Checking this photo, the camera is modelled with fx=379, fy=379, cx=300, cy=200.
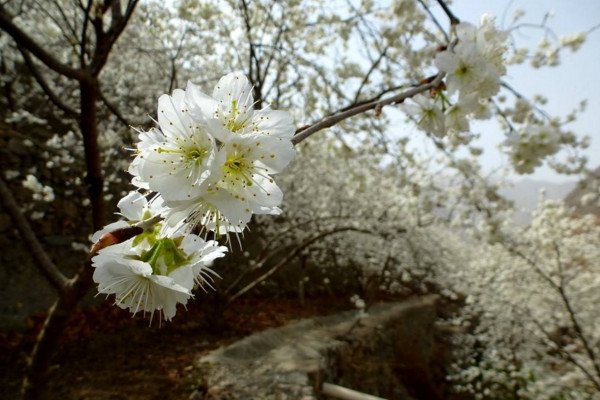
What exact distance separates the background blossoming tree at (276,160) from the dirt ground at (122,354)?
2.75ft

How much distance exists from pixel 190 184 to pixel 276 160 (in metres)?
0.15

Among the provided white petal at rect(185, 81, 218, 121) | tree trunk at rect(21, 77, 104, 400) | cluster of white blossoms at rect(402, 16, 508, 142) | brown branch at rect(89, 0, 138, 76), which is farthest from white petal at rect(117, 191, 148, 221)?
brown branch at rect(89, 0, 138, 76)

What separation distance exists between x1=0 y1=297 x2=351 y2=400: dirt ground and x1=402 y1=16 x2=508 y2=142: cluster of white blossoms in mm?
2456

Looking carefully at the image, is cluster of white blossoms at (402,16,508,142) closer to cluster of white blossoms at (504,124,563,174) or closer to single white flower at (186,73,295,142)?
single white flower at (186,73,295,142)

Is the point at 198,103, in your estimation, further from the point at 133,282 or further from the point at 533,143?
the point at 533,143

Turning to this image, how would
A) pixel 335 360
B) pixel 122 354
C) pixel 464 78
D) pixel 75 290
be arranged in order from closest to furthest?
pixel 464 78 < pixel 75 290 < pixel 122 354 < pixel 335 360

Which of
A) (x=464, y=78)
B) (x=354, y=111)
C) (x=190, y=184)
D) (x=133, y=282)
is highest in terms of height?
(x=464, y=78)

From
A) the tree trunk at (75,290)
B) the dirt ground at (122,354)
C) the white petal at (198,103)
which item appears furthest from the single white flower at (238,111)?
the dirt ground at (122,354)

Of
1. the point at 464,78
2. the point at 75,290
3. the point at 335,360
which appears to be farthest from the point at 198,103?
the point at 335,360

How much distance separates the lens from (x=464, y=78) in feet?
3.81

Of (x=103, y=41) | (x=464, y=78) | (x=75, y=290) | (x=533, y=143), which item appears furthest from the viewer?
(x=103, y=41)

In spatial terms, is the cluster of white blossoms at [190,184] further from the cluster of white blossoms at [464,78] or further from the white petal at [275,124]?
the cluster of white blossoms at [464,78]

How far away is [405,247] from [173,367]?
7.98 m

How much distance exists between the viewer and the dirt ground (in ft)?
10.9
